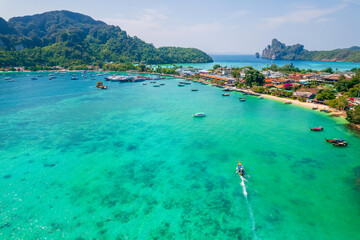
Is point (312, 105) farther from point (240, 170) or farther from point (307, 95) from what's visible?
point (240, 170)

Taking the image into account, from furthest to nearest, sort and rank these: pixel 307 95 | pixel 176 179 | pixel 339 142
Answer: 1. pixel 307 95
2. pixel 339 142
3. pixel 176 179

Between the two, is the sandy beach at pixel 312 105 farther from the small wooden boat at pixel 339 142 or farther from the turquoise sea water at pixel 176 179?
the small wooden boat at pixel 339 142

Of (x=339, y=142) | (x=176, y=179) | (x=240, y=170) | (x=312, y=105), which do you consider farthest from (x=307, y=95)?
(x=176, y=179)

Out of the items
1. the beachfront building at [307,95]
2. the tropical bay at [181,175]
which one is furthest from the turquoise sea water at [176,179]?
the beachfront building at [307,95]

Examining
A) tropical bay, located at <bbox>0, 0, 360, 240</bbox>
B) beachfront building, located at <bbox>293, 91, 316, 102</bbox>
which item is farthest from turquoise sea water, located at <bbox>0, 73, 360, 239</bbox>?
beachfront building, located at <bbox>293, 91, 316, 102</bbox>

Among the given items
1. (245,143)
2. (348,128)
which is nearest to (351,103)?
(348,128)

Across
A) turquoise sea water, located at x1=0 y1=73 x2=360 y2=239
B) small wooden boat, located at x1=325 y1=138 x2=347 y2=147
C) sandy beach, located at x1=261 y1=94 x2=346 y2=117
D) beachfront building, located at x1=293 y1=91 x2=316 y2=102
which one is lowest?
turquoise sea water, located at x1=0 y1=73 x2=360 y2=239

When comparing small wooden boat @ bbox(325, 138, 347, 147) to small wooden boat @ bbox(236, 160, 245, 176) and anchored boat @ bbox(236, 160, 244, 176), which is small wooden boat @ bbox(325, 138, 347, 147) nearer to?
small wooden boat @ bbox(236, 160, 245, 176)

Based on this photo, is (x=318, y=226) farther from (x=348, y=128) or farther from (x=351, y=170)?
(x=348, y=128)
